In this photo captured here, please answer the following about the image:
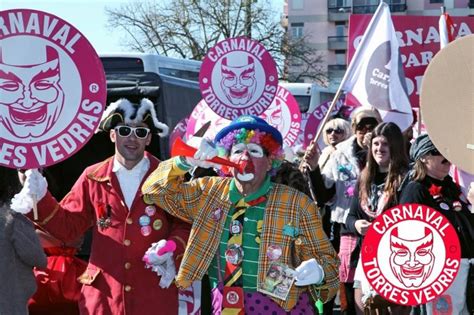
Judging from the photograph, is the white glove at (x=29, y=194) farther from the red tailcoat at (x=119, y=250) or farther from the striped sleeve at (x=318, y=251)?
the striped sleeve at (x=318, y=251)

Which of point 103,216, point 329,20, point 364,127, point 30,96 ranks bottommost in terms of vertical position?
point 329,20

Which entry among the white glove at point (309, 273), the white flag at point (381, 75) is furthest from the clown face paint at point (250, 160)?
the white flag at point (381, 75)

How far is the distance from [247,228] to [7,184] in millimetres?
1412

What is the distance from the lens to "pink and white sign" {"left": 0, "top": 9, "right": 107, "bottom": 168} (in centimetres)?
514

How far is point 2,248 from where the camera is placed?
5.36 metres

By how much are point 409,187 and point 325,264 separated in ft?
3.16

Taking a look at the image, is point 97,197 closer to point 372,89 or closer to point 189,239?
point 189,239

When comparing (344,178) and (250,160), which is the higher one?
(250,160)

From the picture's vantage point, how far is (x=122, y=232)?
5484 mm

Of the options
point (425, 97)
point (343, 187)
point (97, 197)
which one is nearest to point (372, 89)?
point (343, 187)

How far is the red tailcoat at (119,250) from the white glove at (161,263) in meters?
0.06

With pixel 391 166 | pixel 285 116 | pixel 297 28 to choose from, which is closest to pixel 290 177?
pixel 391 166

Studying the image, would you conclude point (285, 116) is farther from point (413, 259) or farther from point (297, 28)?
point (297, 28)

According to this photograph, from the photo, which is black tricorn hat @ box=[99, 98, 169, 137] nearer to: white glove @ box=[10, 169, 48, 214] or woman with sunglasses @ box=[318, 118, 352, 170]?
white glove @ box=[10, 169, 48, 214]
